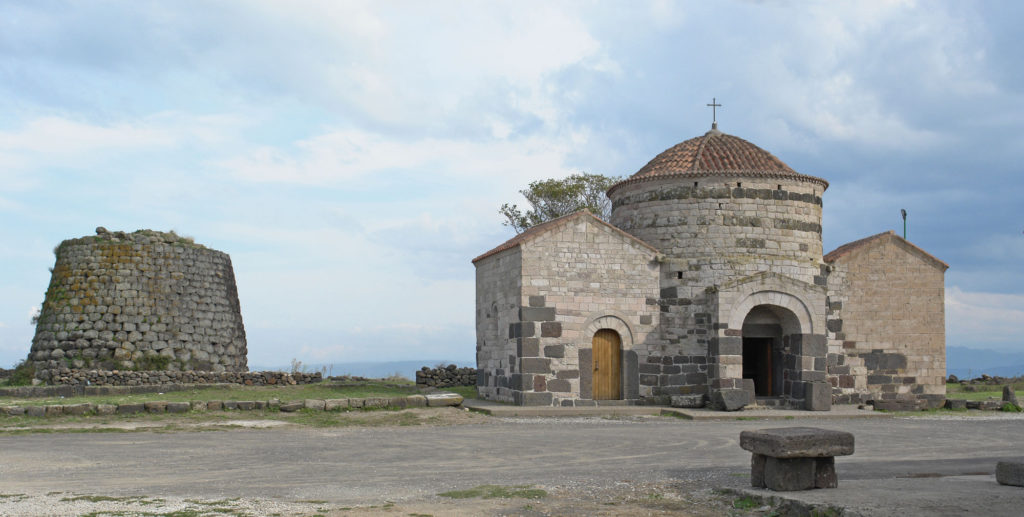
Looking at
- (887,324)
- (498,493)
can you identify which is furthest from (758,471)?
(887,324)

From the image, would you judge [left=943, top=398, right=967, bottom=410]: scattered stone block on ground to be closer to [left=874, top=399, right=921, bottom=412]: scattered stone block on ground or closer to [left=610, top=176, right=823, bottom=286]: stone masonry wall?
[left=874, top=399, right=921, bottom=412]: scattered stone block on ground

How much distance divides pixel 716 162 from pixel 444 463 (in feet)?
46.5

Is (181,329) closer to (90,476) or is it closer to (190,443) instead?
(190,443)

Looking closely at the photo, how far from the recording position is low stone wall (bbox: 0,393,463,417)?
698 inches

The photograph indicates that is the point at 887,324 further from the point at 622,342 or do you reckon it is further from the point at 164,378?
the point at 164,378

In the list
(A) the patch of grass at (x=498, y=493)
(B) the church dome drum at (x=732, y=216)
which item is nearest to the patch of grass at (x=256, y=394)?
(B) the church dome drum at (x=732, y=216)

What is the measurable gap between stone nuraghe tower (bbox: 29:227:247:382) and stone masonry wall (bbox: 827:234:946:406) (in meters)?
18.9

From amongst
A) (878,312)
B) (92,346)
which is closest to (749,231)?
(878,312)

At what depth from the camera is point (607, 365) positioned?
22156 mm

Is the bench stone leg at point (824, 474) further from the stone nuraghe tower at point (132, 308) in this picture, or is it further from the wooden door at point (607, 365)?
the stone nuraghe tower at point (132, 308)

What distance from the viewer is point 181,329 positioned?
27.0m

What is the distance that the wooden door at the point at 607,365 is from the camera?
22031 millimetres

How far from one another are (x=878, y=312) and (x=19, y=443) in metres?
21.0

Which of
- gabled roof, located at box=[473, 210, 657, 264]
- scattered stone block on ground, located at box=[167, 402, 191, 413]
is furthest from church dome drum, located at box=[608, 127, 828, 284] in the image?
scattered stone block on ground, located at box=[167, 402, 191, 413]
